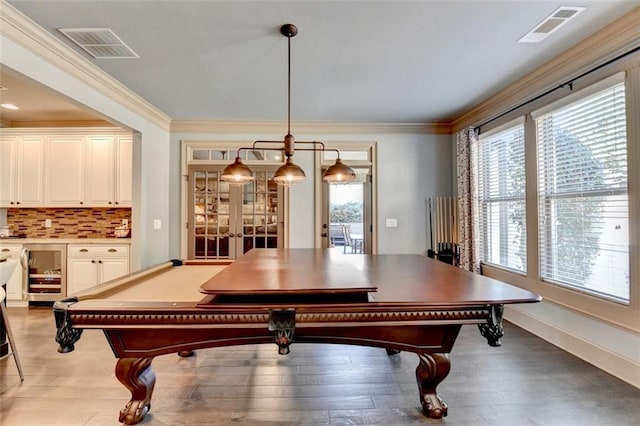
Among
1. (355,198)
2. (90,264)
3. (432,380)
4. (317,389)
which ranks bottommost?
(317,389)

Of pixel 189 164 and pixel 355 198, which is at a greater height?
pixel 189 164

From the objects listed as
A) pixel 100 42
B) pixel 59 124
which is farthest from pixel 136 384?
pixel 59 124

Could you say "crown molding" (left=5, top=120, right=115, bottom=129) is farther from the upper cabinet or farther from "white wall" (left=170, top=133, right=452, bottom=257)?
"white wall" (left=170, top=133, right=452, bottom=257)

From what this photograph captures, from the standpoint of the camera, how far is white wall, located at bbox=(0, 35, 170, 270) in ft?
8.02

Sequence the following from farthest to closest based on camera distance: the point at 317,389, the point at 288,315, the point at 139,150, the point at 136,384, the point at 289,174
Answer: the point at 139,150 < the point at 289,174 < the point at 317,389 < the point at 136,384 < the point at 288,315

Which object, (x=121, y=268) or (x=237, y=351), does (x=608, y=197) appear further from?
(x=121, y=268)

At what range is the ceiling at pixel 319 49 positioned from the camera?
82.9 inches

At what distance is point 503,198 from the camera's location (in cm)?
367

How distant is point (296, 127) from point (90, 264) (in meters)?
3.32

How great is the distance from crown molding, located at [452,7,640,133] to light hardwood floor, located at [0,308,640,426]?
96.8 inches

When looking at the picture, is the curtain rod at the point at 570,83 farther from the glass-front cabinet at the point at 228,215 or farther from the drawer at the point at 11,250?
the drawer at the point at 11,250

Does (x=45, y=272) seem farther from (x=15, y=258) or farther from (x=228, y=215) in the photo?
(x=228, y=215)

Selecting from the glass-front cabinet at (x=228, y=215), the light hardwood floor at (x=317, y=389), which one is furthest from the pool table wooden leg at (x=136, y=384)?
the glass-front cabinet at (x=228, y=215)

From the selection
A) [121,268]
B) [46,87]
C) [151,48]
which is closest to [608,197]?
[151,48]
